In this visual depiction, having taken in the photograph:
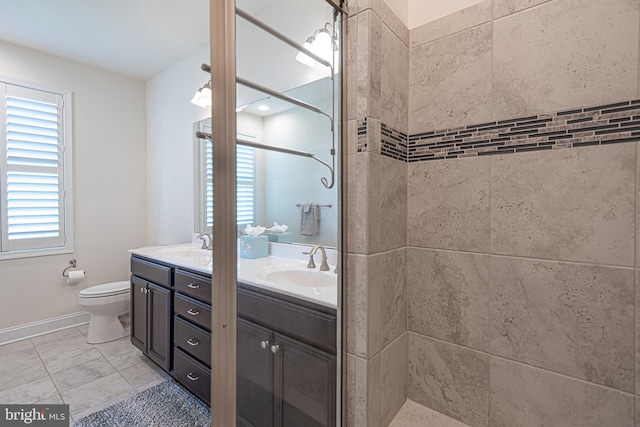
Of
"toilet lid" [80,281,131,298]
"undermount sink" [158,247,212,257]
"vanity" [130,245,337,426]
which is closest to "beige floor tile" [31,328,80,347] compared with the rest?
"toilet lid" [80,281,131,298]

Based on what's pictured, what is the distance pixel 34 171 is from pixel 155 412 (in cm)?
260

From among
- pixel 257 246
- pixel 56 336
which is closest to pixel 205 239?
pixel 257 246

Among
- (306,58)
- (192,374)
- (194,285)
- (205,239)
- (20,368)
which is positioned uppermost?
(306,58)

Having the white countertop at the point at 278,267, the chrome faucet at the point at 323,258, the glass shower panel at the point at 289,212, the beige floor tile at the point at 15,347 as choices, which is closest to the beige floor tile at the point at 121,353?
the beige floor tile at the point at 15,347

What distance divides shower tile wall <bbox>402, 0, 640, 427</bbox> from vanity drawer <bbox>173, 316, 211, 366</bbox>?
3.60ft

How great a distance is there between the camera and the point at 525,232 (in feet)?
3.21

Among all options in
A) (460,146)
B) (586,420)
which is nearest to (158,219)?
(460,146)

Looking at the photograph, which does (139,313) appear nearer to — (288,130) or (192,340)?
(192,340)

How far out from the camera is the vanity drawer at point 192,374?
165 centimetres

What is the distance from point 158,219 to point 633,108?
3652 mm

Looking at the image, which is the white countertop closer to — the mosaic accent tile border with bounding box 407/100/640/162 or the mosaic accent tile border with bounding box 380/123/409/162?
the mosaic accent tile border with bounding box 380/123/409/162

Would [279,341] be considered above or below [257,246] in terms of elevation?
below

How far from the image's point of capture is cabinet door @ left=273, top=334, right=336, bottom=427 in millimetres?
1063

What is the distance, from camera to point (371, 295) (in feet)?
3.19
